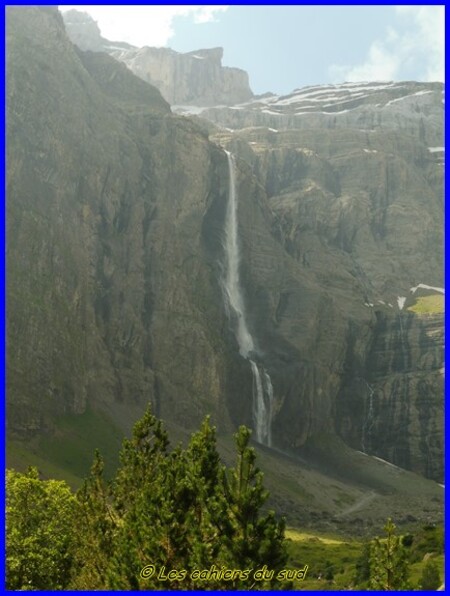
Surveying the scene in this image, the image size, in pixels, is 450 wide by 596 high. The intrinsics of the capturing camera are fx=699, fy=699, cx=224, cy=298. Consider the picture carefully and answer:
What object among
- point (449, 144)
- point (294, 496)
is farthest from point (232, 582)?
point (294, 496)

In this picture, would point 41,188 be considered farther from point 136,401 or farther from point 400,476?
point 400,476

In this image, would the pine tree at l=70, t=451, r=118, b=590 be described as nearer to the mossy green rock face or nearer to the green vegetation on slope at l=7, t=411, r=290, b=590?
the green vegetation on slope at l=7, t=411, r=290, b=590

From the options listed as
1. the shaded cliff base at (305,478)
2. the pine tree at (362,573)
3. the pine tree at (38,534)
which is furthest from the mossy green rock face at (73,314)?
the pine tree at (38,534)

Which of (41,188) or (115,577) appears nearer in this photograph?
(115,577)

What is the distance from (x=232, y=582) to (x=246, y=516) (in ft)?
11.0

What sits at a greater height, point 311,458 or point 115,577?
point 115,577

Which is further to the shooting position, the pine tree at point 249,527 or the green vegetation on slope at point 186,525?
the green vegetation on slope at point 186,525

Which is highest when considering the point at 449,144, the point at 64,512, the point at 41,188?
the point at 41,188

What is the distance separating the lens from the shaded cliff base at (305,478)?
146 meters

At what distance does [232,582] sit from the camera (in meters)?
34.8

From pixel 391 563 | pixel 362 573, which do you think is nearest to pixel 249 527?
pixel 391 563

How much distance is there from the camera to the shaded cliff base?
5763 inches

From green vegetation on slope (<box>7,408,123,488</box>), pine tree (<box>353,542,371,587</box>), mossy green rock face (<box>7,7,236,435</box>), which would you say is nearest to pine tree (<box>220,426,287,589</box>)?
pine tree (<box>353,542,371,587</box>)

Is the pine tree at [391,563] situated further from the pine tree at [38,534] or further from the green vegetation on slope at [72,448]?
the green vegetation on slope at [72,448]
